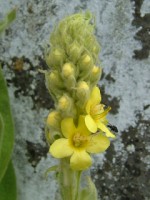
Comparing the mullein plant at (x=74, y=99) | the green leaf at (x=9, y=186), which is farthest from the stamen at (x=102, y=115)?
the green leaf at (x=9, y=186)

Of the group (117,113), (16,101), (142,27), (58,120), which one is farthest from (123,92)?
(58,120)

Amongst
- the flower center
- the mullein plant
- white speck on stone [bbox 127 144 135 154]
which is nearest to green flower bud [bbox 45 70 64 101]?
the mullein plant

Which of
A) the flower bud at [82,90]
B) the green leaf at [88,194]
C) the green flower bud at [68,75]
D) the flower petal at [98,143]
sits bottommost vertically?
the green leaf at [88,194]

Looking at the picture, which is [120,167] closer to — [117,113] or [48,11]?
[117,113]

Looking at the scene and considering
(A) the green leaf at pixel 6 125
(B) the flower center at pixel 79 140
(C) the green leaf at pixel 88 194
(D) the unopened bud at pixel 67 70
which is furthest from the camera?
(A) the green leaf at pixel 6 125

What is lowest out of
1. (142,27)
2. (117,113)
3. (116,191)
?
(116,191)

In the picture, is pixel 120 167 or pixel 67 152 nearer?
pixel 67 152

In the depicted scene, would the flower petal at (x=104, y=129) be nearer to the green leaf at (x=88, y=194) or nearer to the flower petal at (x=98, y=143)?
the flower petal at (x=98, y=143)

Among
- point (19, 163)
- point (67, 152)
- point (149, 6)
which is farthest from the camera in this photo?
point (19, 163)
